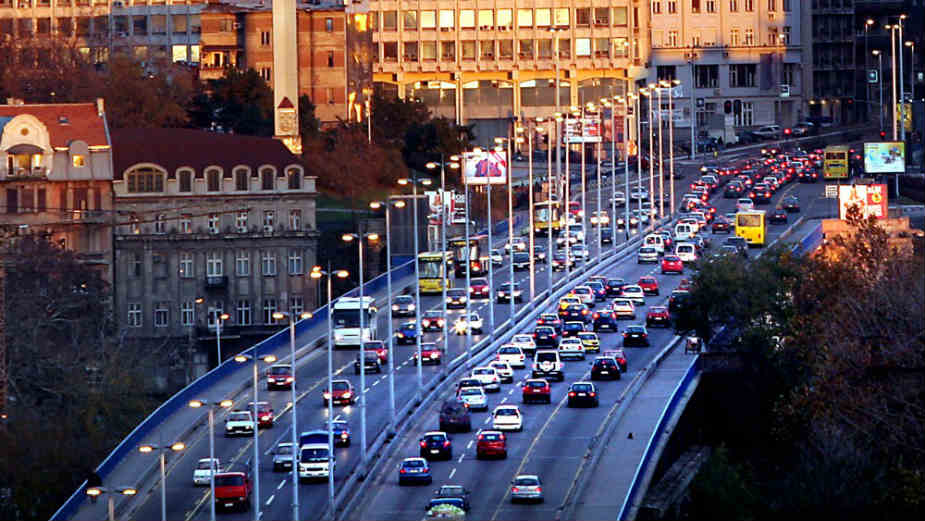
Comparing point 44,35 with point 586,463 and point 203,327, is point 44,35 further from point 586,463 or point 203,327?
point 586,463

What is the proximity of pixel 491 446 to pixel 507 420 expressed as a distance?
409 cm

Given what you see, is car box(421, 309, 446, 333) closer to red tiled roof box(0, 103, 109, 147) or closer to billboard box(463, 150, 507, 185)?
billboard box(463, 150, 507, 185)

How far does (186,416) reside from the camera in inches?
3563

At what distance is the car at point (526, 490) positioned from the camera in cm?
7594

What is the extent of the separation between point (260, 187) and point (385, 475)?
193 feet

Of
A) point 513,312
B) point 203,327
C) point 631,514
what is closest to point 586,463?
point 631,514

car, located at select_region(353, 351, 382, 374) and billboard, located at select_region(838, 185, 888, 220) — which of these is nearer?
car, located at select_region(353, 351, 382, 374)

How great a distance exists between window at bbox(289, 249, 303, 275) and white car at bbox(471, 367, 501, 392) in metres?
41.6

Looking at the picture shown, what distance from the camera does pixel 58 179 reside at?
134m

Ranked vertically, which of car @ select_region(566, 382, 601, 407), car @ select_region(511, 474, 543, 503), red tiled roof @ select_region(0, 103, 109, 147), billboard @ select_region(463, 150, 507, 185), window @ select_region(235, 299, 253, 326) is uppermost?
red tiled roof @ select_region(0, 103, 109, 147)

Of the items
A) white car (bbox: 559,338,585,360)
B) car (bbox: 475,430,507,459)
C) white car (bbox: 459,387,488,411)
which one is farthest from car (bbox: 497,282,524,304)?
car (bbox: 475,430,507,459)

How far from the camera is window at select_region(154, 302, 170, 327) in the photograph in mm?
132125

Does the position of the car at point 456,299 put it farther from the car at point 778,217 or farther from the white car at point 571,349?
the car at point 778,217

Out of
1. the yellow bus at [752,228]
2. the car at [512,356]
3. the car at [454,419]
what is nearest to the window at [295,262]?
the yellow bus at [752,228]
